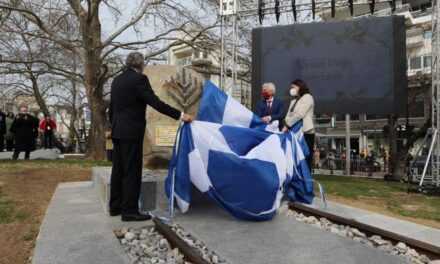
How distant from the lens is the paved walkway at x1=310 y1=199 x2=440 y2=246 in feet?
14.5

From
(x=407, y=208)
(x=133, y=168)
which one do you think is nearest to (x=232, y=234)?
(x=133, y=168)

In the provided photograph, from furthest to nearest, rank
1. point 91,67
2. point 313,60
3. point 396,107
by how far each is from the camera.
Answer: point 91,67 < point 313,60 < point 396,107

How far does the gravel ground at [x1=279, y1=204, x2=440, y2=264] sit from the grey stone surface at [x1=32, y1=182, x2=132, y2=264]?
183 centimetres

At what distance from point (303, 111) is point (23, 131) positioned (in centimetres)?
944

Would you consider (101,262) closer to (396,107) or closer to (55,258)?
(55,258)

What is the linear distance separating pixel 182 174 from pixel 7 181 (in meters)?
5.00

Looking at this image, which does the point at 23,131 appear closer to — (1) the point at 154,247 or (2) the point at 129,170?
(2) the point at 129,170

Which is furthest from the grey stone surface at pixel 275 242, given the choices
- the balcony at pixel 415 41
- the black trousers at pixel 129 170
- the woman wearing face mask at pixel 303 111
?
the balcony at pixel 415 41

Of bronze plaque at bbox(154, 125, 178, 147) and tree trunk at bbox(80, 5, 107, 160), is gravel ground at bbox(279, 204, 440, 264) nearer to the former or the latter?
bronze plaque at bbox(154, 125, 178, 147)

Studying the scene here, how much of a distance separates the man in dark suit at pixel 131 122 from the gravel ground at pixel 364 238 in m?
1.72

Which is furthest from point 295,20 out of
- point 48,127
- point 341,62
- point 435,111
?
point 48,127

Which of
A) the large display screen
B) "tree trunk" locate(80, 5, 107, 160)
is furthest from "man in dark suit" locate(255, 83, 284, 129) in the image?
"tree trunk" locate(80, 5, 107, 160)

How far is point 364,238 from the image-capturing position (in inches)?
172

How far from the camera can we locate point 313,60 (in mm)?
11109
